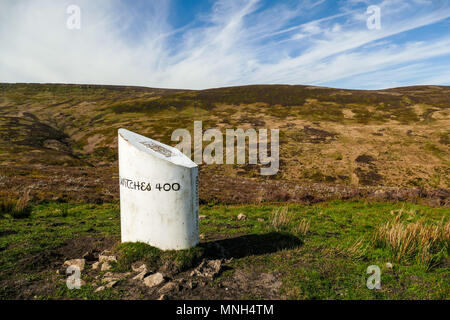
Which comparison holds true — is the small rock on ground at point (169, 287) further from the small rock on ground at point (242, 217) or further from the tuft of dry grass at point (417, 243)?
the small rock on ground at point (242, 217)

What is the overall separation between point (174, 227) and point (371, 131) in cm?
5662

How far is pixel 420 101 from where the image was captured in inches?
3189

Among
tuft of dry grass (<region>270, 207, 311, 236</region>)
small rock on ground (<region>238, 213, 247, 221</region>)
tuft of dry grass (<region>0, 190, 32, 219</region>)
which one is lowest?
small rock on ground (<region>238, 213, 247, 221</region>)

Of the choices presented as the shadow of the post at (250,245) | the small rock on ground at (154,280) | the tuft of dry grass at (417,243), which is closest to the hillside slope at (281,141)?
the shadow of the post at (250,245)

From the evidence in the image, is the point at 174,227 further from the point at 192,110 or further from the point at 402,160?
the point at 192,110

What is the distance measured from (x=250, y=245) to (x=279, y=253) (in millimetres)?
1140

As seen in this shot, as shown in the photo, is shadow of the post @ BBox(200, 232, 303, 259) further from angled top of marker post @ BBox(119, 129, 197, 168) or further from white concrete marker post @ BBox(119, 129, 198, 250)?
angled top of marker post @ BBox(119, 129, 197, 168)

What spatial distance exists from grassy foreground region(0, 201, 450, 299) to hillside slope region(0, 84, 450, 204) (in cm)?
688

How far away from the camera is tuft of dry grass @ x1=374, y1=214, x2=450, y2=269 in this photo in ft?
28.8

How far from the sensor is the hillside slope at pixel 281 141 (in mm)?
24422

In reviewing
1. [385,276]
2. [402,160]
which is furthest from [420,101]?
[385,276]

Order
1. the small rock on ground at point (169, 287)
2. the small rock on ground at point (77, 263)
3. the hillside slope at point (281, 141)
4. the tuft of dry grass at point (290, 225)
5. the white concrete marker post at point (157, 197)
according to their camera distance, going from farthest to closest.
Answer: the hillside slope at point (281, 141), the tuft of dry grass at point (290, 225), the small rock on ground at point (77, 263), the white concrete marker post at point (157, 197), the small rock on ground at point (169, 287)

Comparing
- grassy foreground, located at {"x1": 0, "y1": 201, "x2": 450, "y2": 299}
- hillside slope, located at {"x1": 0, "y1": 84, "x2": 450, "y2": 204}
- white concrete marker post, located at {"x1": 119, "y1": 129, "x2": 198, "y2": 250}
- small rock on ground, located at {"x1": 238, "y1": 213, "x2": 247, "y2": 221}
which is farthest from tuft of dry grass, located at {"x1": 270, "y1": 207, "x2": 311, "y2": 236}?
hillside slope, located at {"x1": 0, "y1": 84, "x2": 450, "y2": 204}

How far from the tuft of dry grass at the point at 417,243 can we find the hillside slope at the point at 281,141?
10.3 meters
